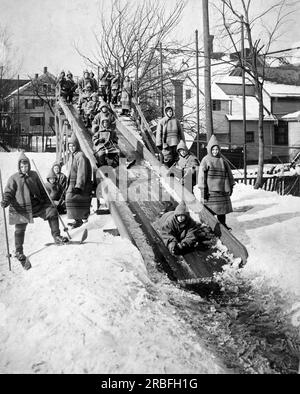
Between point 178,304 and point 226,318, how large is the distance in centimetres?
53

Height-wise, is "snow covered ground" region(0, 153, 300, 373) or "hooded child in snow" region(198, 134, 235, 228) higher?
"hooded child in snow" region(198, 134, 235, 228)

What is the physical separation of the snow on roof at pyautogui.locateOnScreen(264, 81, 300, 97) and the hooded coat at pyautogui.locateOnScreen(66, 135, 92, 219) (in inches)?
958

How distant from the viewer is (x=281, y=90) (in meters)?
29.1

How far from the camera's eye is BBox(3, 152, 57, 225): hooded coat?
5.01m

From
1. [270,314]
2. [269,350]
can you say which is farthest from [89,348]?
[270,314]

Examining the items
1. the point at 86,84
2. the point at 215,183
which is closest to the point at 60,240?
the point at 215,183

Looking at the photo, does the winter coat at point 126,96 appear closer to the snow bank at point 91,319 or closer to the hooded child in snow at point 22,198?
the hooded child in snow at point 22,198

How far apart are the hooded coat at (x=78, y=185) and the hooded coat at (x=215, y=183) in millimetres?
1950

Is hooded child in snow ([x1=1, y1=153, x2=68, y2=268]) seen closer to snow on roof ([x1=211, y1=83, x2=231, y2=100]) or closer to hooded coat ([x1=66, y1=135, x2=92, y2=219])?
hooded coat ([x1=66, y1=135, x2=92, y2=219])

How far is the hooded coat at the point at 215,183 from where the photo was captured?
6406 mm

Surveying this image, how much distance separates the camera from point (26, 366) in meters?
3.02

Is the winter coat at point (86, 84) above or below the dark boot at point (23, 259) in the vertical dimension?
above

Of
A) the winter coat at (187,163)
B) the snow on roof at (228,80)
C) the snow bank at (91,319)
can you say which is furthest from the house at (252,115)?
the snow bank at (91,319)

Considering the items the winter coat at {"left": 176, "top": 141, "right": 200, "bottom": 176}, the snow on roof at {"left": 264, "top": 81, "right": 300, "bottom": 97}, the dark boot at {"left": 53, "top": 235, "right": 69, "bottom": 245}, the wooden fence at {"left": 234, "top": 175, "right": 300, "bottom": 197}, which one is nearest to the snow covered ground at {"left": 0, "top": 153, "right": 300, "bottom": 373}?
the dark boot at {"left": 53, "top": 235, "right": 69, "bottom": 245}
